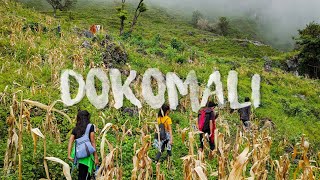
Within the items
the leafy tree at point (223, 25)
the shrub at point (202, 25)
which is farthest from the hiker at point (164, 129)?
the leafy tree at point (223, 25)

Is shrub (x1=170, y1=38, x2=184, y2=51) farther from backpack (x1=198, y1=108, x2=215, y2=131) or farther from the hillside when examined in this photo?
backpack (x1=198, y1=108, x2=215, y2=131)

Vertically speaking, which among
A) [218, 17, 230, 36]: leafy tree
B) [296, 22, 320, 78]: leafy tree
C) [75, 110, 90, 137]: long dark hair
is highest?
[218, 17, 230, 36]: leafy tree

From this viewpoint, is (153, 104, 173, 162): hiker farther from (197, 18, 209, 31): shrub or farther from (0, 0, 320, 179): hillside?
(197, 18, 209, 31): shrub

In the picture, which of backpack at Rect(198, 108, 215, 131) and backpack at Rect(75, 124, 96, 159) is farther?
backpack at Rect(198, 108, 215, 131)

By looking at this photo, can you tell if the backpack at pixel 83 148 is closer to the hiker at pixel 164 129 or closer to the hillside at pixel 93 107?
the hillside at pixel 93 107

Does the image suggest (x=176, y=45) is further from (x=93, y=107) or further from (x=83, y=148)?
(x=83, y=148)

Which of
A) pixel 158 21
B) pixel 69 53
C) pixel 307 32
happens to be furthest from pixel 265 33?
pixel 69 53

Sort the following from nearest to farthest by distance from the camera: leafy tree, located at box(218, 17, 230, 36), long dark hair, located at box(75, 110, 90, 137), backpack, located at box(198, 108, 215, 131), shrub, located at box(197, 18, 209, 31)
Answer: long dark hair, located at box(75, 110, 90, 137)
backpack, located at box(198, 108, 215, 131)
leafy tree, located at box(218, 17, 230, 36)
shrub, located at box(197, 18, 209, 31)

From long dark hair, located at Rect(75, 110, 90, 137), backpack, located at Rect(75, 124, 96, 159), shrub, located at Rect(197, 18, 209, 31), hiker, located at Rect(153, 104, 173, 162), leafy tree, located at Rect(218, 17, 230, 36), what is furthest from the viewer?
shrub, located at Rect(197, 18, 209, 31)

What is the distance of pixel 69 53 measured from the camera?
1574 centimetres

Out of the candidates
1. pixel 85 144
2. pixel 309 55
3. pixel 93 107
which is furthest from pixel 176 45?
pixel 85 144

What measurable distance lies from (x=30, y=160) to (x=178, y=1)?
519 feet

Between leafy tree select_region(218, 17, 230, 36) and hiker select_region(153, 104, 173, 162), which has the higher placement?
leafy tree select_region(218, 17, 230, 36)

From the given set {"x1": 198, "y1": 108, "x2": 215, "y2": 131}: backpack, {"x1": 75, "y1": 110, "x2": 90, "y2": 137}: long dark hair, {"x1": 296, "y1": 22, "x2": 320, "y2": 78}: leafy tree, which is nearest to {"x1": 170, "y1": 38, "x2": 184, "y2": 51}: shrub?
{"x1": 296, "y1": 22, "x2": 320, "y2": 78}: leafy tree
